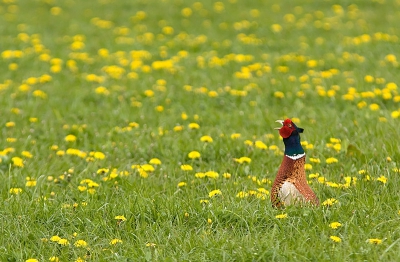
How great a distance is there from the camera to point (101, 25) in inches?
412

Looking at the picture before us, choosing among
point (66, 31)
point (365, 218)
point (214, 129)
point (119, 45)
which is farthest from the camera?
point (66, 31)

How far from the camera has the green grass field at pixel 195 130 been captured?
366cm

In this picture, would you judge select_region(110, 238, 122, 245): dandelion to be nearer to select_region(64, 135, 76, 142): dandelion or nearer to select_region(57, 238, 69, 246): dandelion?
select_region(57, 238, 69, 246): dandelion

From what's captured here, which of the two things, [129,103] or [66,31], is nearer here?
[129,103]

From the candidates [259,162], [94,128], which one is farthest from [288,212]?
[94,128]

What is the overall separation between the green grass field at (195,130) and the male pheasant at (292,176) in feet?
0.28

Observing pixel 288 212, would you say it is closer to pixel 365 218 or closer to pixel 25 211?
pixel 365 218

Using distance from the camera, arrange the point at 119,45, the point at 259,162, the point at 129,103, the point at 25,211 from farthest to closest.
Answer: the point at 119,45 < the point at 129,103 < the point at 259,162 < the point at 25,211

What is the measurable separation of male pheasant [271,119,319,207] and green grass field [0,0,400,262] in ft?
0.28

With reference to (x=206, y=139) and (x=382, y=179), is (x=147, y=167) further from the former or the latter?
(x=382, y=179)

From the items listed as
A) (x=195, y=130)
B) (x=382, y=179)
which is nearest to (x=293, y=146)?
(x=382, y=179)

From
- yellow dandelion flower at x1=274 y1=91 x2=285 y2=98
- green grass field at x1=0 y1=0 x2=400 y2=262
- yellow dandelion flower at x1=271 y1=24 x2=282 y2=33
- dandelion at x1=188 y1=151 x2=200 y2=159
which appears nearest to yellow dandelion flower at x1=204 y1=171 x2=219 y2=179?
green grass field at x1=0 y1=0 x2=400 y2=262

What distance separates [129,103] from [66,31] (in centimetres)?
373

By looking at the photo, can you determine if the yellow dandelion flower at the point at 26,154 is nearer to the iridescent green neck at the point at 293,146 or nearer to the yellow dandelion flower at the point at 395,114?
the iridescent green neck at the point at 293,146
